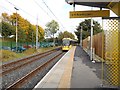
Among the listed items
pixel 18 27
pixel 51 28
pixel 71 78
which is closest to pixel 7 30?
pixel 18 27

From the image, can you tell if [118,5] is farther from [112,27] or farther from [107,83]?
[107,83]

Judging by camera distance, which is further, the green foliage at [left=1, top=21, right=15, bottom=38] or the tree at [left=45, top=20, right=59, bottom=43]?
the tree at [left=45, top=20, right=59, bottom=43]

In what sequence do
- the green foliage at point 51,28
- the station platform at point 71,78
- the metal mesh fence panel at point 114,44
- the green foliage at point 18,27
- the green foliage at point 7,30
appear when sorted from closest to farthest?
the metal mesh fence panel at point 114,44, the station platform at point 71,78, the green foliage at point 7,30, the green foliage at point 18,27, the green foliage at point 51,28

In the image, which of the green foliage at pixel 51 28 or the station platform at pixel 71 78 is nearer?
the station platform at pixel 71 78

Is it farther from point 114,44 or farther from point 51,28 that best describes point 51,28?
point 114,44

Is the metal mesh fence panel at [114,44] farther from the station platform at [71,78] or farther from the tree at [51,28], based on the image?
the tree at [51,28]

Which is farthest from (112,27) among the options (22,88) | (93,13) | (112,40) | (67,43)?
(67,43)

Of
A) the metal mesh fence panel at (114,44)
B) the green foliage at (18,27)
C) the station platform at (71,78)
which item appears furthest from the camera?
the green foliage at (18,27)

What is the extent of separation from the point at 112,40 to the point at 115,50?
1.23 feet

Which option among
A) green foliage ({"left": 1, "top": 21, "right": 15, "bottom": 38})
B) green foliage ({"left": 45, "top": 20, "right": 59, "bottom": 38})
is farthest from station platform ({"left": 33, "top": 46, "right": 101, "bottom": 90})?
green foliage ({"left": 45, "top": 20, "right": 59, "bottom": 38})

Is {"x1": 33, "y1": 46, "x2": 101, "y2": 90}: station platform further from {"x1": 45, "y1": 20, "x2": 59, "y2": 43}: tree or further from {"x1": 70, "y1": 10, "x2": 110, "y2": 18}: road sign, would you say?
{"x1": 45, "y1": 20, "x2": 59, "y2": 43}: tree

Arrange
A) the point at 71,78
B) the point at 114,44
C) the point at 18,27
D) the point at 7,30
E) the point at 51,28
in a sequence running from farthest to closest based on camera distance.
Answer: the point at 51,28
the point at 18,27
the point at 7,30
the point at 71,78
the point at 114,44

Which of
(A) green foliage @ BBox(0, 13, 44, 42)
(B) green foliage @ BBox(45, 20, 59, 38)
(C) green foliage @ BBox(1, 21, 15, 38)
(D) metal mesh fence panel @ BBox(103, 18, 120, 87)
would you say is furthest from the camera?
(B) green foliage @ BBox(45, 20, 59, 38)

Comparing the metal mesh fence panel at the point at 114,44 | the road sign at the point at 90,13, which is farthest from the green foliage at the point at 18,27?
the metal mesh fence panel at the point at 114,44
